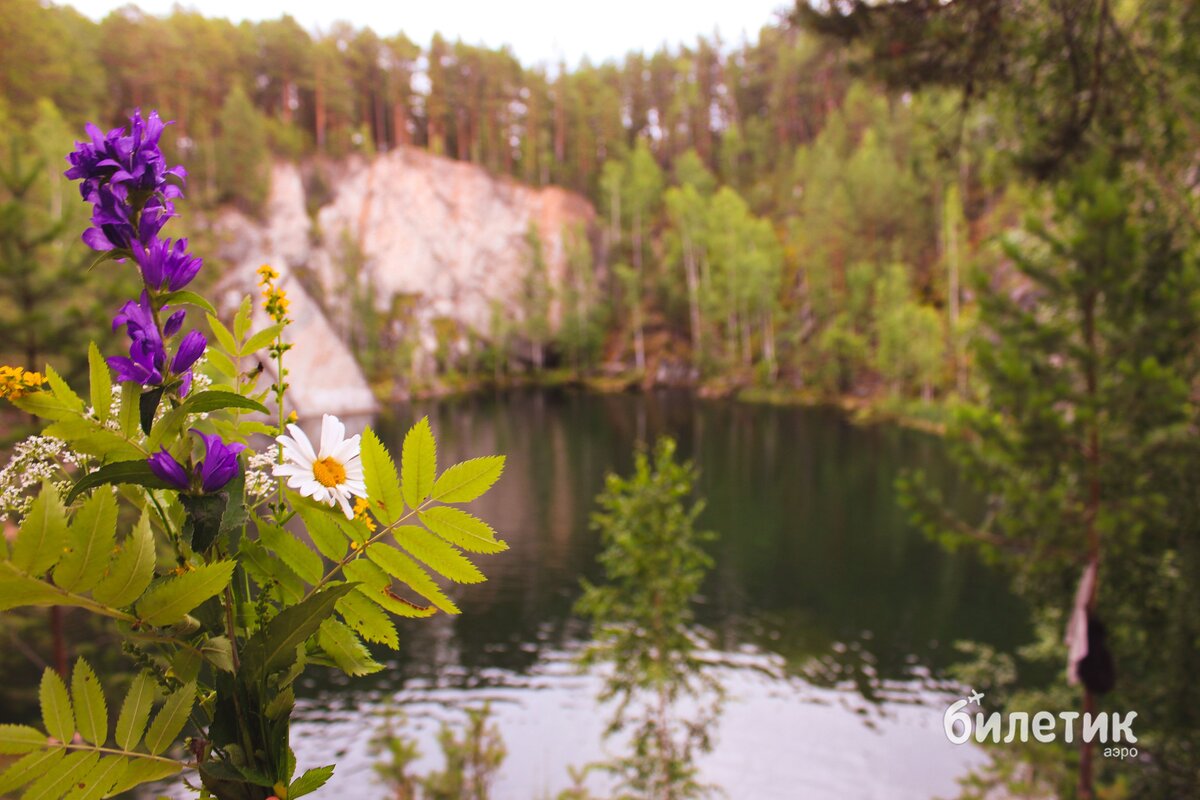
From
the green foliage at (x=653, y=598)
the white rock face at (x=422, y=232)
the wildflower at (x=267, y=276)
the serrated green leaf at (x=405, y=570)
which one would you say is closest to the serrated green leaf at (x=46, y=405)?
the wildflower at (x=267, y=276)

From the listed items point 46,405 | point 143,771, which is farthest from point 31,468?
point 143,771

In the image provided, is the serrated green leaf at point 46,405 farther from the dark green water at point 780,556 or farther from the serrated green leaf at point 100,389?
the dark green water at point 780,556

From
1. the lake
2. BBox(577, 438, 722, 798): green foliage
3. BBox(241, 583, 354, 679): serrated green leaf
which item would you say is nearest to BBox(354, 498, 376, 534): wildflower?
BBox(241, 583, 354, 679): serrated green leaf

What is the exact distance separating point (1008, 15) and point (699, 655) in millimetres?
12178

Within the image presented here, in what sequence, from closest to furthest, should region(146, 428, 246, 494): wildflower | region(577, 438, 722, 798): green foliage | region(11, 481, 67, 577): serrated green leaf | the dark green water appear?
region(11, 481, 67, 577): serrated green leaf < region(146, 428, 246, 494): wildflower < region(577, 438, 722, 798): green foliage < the dark green water

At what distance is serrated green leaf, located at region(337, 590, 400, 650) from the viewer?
790 millimetres

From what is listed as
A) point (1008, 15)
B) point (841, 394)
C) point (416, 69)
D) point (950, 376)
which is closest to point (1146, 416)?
point (1008, 15)

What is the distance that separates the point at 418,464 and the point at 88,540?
283 mm

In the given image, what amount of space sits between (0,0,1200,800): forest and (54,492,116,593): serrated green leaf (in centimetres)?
16

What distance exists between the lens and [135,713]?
0.67 meters

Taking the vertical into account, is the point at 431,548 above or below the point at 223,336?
below

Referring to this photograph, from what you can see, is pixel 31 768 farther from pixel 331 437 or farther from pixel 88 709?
pixel 331 437

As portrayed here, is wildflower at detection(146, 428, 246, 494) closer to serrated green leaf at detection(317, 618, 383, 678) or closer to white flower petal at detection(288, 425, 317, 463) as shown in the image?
white flower petal at detection(288, 425, 317, 463)

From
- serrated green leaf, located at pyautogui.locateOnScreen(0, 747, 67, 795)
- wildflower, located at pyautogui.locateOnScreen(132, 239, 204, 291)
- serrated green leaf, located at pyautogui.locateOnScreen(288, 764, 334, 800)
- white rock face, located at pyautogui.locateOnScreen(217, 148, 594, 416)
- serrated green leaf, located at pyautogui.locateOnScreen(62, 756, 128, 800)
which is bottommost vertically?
serrated green leaf, located at pyautogui.locateOnScreen(288, 764, 334, 800)
